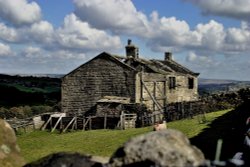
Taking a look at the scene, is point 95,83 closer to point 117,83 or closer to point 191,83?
point 117,83

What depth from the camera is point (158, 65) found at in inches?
2178

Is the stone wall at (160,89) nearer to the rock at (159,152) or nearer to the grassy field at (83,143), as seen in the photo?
the grassy field at (83,143)

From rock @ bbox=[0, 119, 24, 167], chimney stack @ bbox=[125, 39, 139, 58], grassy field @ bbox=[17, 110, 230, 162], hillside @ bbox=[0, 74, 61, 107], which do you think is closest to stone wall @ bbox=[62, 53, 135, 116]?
chimney stack @ bbox=[125, 39, 139, 58]

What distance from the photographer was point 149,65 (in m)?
50.2

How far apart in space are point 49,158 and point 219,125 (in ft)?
74.8

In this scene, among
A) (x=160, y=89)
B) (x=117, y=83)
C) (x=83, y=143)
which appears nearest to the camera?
(x=83, y=143)

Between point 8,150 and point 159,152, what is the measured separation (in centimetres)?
440

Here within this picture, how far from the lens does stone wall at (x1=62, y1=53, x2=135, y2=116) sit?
150 feet

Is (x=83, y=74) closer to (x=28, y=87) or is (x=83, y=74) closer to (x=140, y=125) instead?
(x=140, y=125)

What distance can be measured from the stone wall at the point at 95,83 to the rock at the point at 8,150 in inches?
1397

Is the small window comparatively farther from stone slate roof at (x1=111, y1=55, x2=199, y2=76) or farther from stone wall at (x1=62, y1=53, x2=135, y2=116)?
stone wall at (x1=62, y1=53, x2=135, y2=116)

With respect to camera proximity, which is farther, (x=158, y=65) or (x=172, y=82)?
(x=158, y=65)

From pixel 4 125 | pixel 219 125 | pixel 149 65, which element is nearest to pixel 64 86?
pixel 149 65

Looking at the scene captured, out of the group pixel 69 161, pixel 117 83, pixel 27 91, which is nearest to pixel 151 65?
pixel 117 83
